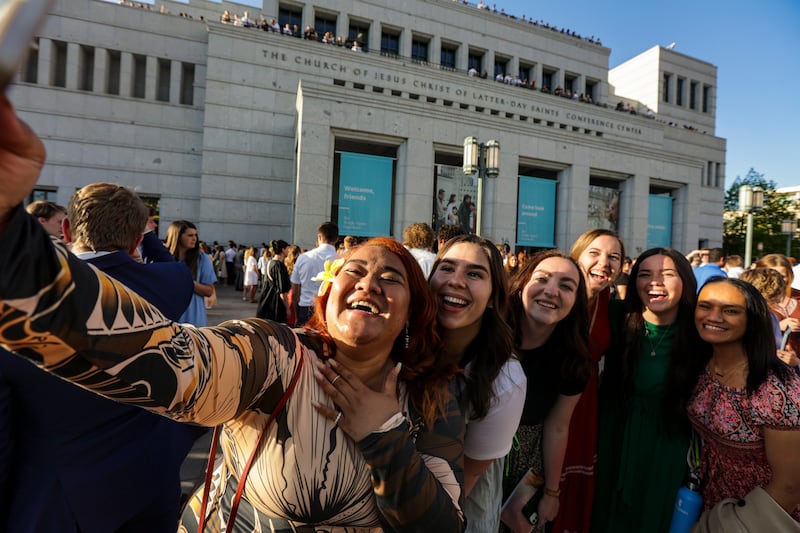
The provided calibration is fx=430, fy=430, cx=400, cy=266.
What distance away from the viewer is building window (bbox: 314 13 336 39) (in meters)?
27.1

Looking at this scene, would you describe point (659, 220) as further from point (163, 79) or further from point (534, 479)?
point (163, 79)

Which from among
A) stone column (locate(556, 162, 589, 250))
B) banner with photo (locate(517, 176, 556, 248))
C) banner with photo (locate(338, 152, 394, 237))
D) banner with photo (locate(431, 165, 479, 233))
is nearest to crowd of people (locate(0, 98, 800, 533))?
banner with photo (locate(338, 152, 394, 237))

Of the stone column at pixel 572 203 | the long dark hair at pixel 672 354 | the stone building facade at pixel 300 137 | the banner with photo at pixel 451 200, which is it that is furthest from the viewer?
the stone column at pixel 572 203

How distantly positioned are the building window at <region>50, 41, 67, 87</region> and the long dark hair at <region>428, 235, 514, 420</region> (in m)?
27.3

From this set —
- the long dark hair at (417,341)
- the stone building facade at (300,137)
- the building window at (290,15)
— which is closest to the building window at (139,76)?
the stone building facade at (300,137)

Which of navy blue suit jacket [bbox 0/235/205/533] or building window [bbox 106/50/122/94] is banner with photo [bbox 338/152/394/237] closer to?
building window [bbox 106/50/122/94]

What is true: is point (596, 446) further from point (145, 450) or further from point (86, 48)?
point (86, 48)

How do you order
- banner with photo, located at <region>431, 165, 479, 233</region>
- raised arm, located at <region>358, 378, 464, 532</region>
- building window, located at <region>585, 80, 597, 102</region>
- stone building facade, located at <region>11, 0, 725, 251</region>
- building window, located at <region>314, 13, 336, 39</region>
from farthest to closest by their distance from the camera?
building window, located at <region>585, 80, 597, 102</region> < building window, located at <region>314, 13, 336, 39</region> < banner with photo, located at <region>431, 165, 479, 233</region> < stone building facade, located at <region>11, 0, 725, 251</region> < raised arm, located at <region>358, 378, 464, 532</region>

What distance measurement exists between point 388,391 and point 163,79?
27111 mm

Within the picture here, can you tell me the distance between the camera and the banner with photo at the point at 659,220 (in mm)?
24422

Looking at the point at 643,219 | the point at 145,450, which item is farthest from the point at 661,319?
the point at 643,219

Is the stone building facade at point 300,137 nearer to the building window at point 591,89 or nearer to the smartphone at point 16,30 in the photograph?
the building window at point 591,89

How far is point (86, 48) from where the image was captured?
21.9 metres

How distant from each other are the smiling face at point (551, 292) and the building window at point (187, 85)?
1003 inches
